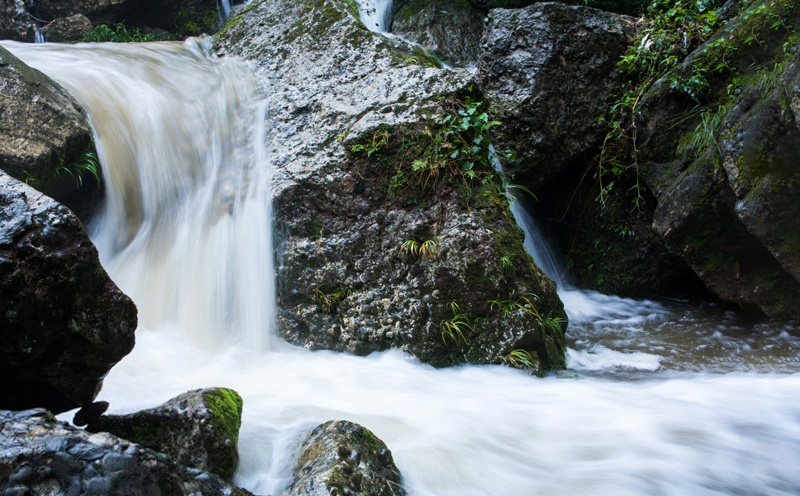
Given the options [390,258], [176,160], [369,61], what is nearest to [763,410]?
[390,258]

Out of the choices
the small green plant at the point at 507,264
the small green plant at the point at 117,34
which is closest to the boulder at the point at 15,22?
the small green plant at the point at 117,34

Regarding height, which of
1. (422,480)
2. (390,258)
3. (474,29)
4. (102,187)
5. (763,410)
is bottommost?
(422,480)

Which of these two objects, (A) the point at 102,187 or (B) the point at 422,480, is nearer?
(B) the point at 422,480

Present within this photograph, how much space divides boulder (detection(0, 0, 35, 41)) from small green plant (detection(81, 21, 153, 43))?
3.19 ft

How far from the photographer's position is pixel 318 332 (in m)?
4.43

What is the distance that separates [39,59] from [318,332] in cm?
529

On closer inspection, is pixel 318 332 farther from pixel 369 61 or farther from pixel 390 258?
pixel 369 61

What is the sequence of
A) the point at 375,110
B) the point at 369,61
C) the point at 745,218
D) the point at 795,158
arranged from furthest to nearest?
the point at 369,61
the point at 375,110
the point at 745,218
the point at 795,158

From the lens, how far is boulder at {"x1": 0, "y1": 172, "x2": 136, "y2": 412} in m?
2.09

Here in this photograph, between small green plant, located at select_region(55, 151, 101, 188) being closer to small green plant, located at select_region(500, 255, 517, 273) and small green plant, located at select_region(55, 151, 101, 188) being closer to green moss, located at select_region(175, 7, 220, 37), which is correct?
small green plant, located at select_region(500, 255, 517, 273)

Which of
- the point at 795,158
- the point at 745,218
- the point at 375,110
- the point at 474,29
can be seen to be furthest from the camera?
the point at 474,29

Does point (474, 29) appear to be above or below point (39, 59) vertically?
above

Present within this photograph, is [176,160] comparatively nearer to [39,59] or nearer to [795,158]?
[39,59]

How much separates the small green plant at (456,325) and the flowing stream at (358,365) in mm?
268
